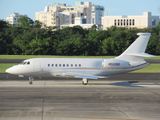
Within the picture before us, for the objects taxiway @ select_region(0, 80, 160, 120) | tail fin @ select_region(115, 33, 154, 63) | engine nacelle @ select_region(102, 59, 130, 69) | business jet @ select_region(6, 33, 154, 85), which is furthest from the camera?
tail fin @ select_region(115, 33, 154, 63)

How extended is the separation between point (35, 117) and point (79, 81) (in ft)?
53.5

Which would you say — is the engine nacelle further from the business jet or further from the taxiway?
the taxiway

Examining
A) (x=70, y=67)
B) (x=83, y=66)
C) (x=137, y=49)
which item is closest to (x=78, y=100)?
(x=70, y=67)

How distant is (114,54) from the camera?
9575cm

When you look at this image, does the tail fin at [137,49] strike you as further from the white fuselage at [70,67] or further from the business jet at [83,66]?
the white fuselage at [70,67]

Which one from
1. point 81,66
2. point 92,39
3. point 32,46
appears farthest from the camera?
point 92,39

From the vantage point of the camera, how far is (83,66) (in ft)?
106

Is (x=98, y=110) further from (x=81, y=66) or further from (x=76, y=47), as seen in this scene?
(x=76, y=47)

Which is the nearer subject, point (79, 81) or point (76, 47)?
point (79, 81)

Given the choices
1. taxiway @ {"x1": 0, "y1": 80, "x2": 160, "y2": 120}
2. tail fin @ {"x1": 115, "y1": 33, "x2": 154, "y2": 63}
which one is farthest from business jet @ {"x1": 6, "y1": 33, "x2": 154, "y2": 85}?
taxiway @ {"x1": 0, "y1": 80, "x2": 160, "y2": 120}

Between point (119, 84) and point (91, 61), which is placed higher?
point (91, 61)

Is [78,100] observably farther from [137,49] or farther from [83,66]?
[137,49]

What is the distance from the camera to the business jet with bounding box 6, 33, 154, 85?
3209 cm

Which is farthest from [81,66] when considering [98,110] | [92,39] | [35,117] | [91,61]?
[92,39]
